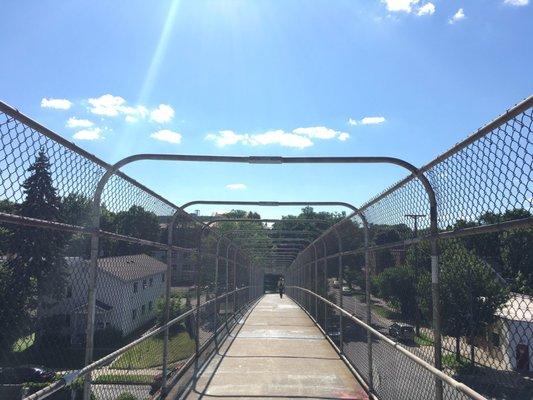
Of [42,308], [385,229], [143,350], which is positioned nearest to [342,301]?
[385,229]

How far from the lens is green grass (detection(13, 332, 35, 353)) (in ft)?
8.86

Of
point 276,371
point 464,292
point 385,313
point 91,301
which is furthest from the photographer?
point 276,371

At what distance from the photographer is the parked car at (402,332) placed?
435 cm

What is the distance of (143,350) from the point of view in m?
5.20

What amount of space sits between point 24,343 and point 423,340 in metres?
2.86

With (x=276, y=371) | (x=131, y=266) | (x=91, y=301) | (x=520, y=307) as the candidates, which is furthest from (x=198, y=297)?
(x=520, y=307)

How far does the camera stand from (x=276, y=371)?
6.46 meters

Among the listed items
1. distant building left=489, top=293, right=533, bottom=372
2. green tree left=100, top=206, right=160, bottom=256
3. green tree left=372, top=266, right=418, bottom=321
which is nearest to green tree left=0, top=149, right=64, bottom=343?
green tree left=100, top=206, right=160, bottom=256

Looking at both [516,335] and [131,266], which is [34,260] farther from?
[516,335]

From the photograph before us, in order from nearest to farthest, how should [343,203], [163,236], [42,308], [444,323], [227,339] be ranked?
1. [42,308]
2. [444,323]
3. [163,236]
4. [343,203]
5. [227,339]

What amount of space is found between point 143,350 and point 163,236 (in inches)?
52.7

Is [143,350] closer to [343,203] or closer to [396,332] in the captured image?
[396,332]

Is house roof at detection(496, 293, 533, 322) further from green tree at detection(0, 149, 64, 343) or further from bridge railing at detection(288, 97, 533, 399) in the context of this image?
green tree at detection(0, 149, 64, 343)

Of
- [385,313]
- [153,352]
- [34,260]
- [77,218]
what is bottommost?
[153,352]
